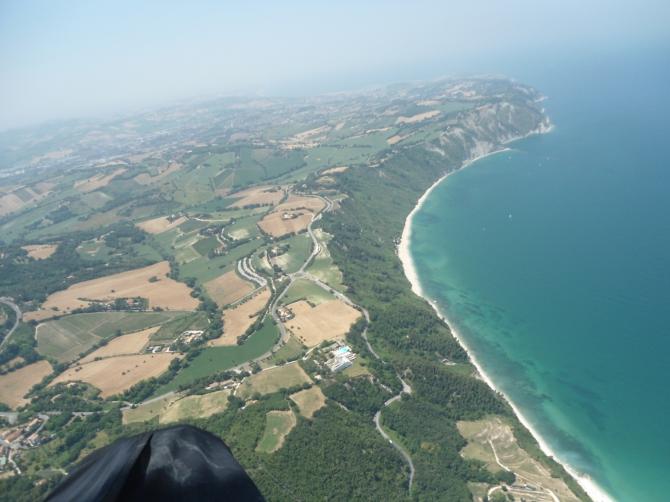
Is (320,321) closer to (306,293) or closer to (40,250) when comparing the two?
(306,293)

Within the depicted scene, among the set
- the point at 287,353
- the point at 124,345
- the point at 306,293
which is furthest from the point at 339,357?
the point at 124,345

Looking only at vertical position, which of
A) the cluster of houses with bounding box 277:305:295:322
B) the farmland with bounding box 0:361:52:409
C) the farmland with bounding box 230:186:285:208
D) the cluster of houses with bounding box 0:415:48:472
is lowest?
the farmland with bounding box 0:361:52:409

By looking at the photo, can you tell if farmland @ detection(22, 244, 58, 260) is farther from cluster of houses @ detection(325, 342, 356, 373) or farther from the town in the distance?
cluster of houses @ detection(325, 342, 356, 373)

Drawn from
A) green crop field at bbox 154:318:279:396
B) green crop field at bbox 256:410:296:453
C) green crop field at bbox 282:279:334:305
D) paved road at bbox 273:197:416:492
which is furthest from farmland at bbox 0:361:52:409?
green crop field at bbox 282:279:334:305

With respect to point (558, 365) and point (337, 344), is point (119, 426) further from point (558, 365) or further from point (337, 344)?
point (558, 365)

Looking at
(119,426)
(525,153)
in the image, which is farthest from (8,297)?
(525,153)
